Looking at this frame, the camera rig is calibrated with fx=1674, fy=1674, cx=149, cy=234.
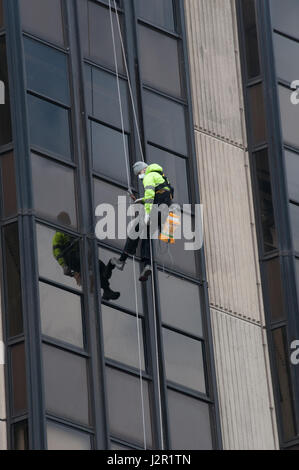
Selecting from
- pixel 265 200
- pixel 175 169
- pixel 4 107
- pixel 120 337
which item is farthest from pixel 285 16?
pixel 120 337

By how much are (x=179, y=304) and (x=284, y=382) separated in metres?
2.88

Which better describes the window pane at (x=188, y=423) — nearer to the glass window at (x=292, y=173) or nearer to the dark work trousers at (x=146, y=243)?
the dark work trousers at (x=146, y=243)

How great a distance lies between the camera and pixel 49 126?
31844 mm

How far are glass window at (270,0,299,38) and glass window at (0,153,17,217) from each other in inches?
302

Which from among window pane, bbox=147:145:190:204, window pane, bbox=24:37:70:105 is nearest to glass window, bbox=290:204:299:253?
window pane, bbox=147:145:190:204

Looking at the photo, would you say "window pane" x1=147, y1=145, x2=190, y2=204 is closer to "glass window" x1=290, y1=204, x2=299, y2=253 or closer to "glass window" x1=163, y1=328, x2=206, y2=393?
"glass window" x1=290, y1=204, x2=299, y2=253

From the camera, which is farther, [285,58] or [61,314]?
[285,58]

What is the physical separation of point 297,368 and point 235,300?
1.87m

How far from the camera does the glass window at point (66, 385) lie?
98.1ft

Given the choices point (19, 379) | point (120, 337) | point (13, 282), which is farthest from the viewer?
point (120, 337)

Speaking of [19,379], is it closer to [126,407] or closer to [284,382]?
[126,407]

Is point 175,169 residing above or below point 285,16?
below

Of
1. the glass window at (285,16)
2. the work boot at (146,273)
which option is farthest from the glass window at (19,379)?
the glass window at (285,16)

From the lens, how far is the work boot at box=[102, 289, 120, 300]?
3139cm
